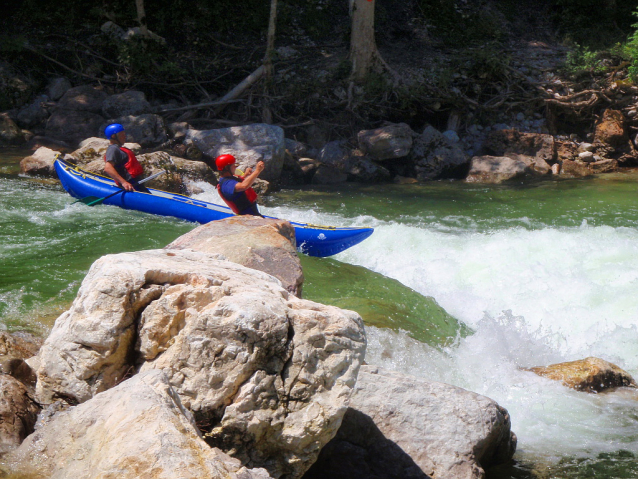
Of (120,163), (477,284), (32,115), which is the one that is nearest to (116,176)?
(120,163)

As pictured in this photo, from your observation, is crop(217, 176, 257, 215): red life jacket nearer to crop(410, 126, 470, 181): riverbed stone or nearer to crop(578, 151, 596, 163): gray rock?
crop(410, 126, 470, 181): riverbed stone

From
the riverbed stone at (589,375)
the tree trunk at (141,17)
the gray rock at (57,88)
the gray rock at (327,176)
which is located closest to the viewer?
the riverbed stone at (589,375)

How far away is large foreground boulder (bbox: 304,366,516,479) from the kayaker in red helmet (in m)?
2.78

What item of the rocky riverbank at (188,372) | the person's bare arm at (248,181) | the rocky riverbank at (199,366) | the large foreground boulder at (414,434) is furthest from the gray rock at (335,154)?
the rocky riverbank at (199,366)

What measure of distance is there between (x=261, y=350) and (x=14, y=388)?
985mm

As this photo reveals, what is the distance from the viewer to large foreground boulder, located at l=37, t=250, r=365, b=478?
7.17 feet

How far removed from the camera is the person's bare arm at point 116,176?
679cm

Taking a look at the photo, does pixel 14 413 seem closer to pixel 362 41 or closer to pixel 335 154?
pixel 335 154

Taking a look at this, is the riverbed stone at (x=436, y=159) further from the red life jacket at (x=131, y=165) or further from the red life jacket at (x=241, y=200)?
the red life jacket at (x=241, y=200)

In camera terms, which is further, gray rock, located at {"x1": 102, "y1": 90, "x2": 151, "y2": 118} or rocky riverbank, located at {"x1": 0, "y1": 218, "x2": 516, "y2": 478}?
gray rock, located at {"x1": 102, "y1": 90, "x2": 151, "y2": 118}

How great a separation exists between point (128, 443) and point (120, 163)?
5.58m

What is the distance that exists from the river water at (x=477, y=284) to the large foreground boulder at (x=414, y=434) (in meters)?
0.24

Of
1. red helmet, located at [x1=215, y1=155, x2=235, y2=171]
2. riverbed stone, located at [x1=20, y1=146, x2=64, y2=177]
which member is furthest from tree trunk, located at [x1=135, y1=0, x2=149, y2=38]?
red helmet, located at [x1=215, y1=155, x2=235, y2=171]

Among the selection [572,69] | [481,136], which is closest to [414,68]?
[481,136]
